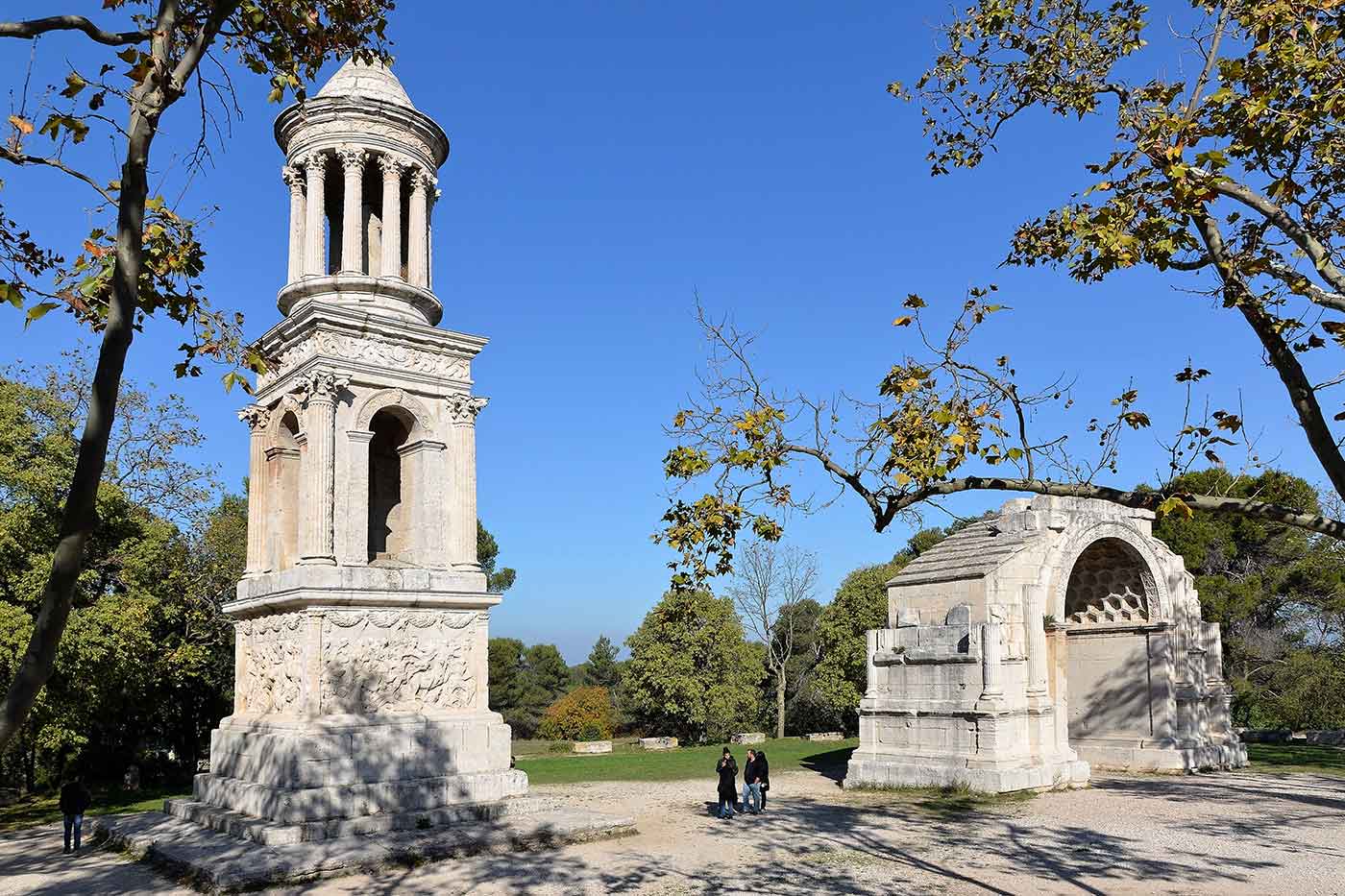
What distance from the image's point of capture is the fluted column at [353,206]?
55.0 feet

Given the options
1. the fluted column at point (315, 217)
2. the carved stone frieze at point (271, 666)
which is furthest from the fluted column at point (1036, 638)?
the fluted column at point (315, 217)

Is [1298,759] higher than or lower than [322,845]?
lower

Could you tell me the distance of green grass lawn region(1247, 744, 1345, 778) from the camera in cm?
2256

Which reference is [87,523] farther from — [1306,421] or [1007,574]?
[1007,574]

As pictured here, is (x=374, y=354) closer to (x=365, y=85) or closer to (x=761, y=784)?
(x=365, y=85)

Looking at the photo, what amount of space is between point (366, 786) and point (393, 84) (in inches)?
475

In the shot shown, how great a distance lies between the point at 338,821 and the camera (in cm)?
1356

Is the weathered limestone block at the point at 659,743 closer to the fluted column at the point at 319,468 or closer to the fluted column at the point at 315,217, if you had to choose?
the fluted column at the point at 319,468

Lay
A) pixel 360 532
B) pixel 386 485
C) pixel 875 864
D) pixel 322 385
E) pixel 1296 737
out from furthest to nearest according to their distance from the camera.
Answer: pixel 1296 737, pixel 386 485, pixel 360 532, pixel 322 385, pixel 875 864

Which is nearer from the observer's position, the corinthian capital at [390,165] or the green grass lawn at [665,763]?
the corinthian capital at [390,165]

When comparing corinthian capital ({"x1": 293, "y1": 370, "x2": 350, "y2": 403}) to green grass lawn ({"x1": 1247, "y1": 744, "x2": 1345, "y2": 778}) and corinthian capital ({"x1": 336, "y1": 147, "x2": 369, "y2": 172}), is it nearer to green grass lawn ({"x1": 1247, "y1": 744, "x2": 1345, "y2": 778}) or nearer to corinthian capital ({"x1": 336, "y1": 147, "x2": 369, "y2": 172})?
corinthian capital ({"x1": 336, "y1": 147, "x2": 369, "y2": 172})

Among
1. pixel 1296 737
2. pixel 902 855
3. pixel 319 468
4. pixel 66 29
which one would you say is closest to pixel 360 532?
pixel 319 468

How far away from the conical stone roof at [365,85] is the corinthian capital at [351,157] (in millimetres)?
905

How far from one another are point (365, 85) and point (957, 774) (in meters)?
16.4
